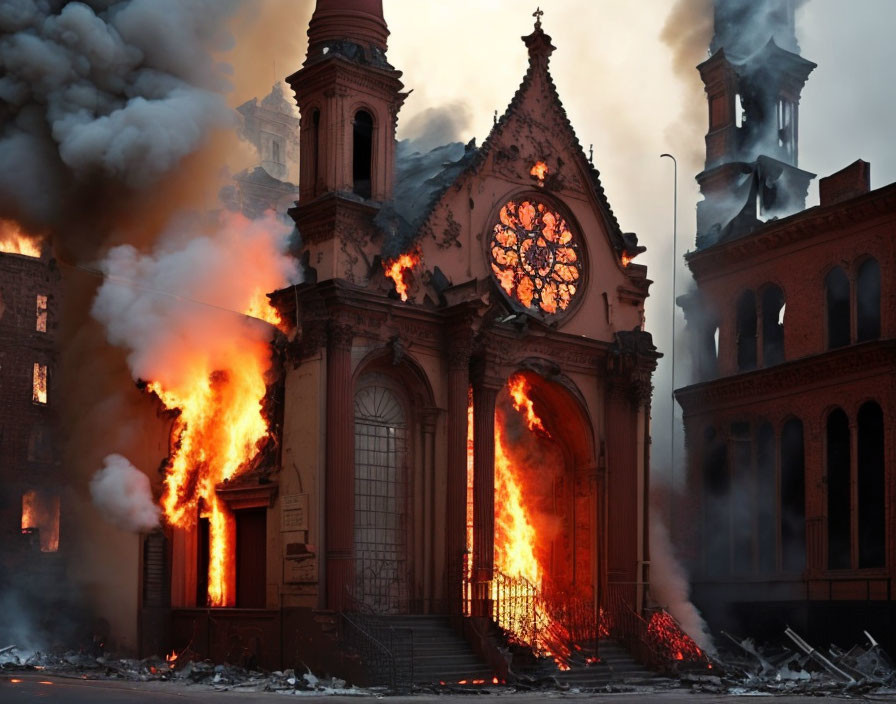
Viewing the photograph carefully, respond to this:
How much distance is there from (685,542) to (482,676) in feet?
42.1

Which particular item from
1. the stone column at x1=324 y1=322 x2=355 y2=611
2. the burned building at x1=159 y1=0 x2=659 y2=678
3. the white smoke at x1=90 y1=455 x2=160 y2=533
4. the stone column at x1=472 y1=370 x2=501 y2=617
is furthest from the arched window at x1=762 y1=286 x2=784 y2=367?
the white smoke at x1=90 y1=455 x2=160 y2=533

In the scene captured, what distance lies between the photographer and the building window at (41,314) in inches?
1377

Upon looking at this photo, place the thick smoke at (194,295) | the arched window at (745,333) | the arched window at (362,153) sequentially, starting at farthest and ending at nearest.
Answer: the arched window at (745,333) → the arched window at (362,153) → the thick smoke at (194,295)

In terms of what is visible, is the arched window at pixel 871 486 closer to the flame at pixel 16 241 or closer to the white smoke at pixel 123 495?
the white smoke at pixel 123 495

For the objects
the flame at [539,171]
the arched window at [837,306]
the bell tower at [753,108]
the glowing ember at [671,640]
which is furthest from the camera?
the bell tower at [753,108]

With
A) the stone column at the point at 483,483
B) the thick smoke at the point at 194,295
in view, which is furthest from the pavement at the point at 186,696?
the thick smoke at the point at 194,295

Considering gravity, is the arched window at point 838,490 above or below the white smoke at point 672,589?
above

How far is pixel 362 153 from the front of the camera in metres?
33.3

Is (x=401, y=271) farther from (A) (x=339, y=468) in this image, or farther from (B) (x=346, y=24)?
(B) (x=346, y=24)

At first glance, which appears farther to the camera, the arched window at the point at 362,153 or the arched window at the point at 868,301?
the arched window at the point at 868,301

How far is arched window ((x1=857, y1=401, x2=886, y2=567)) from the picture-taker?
36406mm

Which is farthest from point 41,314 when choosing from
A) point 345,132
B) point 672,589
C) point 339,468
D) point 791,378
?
point 791,378

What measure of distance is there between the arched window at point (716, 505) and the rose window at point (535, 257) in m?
7.72

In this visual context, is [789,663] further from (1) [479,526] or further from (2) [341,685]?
(2) [341,685]
